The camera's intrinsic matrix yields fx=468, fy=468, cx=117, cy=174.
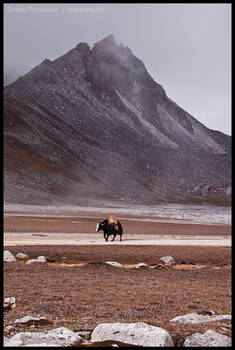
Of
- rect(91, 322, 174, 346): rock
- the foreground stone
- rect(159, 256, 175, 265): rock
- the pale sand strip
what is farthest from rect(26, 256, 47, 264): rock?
rect(91, 322, 174, 346): rock

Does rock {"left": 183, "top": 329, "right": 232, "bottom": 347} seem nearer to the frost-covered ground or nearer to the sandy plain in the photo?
the sandy plain

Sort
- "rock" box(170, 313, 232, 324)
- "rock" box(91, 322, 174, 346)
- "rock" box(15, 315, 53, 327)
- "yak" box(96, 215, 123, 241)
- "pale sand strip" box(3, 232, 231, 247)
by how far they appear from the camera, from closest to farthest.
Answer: "rock" box(91, 322, 174, 346) < "rock" box(15, 315, 53, 327) < "rock" box(170, 313, 232, 324) < "pale sand strip" box(3, 232, 231, 247) < "yak" box(96, 215, 123, 241)

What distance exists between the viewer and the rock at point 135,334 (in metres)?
6.89

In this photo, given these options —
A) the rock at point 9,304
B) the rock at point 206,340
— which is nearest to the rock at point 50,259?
the rock at point 9,304

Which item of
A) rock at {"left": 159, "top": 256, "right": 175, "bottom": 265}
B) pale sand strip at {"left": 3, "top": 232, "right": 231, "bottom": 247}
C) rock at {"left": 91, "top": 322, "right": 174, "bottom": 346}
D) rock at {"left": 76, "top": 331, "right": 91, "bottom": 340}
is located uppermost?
rock at {"left": 91, "top": 322, "right": 174, "bottom": 346}

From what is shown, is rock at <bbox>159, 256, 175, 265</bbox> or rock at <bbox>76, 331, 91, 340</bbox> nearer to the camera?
rock at <bbox>76, 331, 91, 340</bbox>

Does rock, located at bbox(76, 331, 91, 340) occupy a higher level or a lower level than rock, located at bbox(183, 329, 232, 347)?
lower

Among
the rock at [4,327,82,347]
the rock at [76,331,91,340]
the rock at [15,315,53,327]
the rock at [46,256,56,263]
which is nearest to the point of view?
the rock at [4,327,82,347]

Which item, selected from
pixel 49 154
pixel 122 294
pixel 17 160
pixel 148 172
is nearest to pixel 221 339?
pixel 122 294

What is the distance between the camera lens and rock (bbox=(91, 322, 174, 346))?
6.89m

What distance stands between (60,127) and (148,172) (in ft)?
136

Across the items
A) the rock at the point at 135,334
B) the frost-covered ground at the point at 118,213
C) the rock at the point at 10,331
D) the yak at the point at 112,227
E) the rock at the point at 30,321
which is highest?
the rock at the point at 135,334

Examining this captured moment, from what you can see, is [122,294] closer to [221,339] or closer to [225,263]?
[221,339]

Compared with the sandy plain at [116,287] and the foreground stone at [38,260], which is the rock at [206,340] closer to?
the sandy plain at [116,287]
